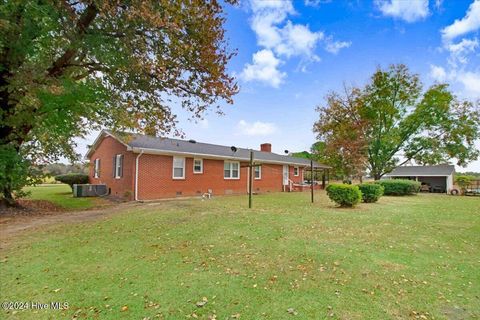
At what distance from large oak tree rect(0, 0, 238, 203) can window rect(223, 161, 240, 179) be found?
7.95 meters

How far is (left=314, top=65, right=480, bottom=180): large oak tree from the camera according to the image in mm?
24172

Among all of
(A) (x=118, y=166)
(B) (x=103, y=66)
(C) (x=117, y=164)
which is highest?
(B) (x=103, y=66)

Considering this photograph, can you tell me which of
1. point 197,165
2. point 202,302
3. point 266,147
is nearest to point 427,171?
point 266,147

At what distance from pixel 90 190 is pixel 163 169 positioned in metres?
5.97

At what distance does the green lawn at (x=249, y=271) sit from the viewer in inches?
128

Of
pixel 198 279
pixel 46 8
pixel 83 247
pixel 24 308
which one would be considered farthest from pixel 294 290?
pixel 46 8

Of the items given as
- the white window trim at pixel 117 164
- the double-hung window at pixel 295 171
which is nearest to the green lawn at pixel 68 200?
the white window trim at pixel 117 164

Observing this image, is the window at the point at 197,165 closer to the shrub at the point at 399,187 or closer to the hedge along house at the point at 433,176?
the shrub at the point at 399,187

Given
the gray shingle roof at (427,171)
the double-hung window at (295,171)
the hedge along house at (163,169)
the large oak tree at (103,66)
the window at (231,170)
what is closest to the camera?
the large oak tree at (103,66)

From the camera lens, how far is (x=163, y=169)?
50.6 feet

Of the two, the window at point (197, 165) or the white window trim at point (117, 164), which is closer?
the white window trim at point (117, 164)

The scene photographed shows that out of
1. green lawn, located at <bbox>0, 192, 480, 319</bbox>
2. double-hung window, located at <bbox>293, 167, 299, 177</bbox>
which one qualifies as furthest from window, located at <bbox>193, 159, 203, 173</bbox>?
double-hung window, located at <bbox>293, 167, 299, 177</bbox>

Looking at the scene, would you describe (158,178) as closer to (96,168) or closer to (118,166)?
(118,166)

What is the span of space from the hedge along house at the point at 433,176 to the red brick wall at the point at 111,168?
32.3 metres
